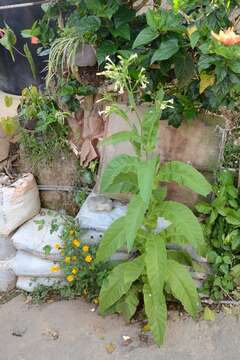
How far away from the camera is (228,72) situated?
1.93 metres

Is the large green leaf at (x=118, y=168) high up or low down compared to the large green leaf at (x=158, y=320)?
up

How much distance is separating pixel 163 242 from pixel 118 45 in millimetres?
1097

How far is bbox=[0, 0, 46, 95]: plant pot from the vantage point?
3516 mm

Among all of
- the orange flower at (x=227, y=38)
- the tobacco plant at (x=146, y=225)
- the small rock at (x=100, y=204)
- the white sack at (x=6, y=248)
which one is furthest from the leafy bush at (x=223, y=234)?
the white sack at (x=6, y=248)

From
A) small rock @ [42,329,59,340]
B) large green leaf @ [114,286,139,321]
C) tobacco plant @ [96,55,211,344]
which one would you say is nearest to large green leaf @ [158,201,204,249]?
tobacco plant @ [96,55,211,344]

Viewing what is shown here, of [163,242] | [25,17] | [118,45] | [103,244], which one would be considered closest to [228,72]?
[118,45]

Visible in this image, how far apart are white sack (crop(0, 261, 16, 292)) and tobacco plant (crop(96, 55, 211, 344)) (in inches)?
28.3

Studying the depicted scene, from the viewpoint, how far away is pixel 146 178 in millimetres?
1842

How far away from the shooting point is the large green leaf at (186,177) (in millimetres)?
1960

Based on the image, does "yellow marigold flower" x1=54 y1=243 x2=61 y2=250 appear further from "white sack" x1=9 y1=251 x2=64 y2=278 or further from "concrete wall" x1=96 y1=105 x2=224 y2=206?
"concrete wall" x1=96 y1=105 x2=224 y2=206

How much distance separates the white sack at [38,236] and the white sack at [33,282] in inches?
6.0

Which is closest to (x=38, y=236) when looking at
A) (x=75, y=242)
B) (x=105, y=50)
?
(x=75, y=242)

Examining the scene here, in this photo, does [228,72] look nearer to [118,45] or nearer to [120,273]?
[118,45]

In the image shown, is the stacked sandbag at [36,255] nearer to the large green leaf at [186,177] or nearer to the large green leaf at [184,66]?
the large green leaf at [186,177]
